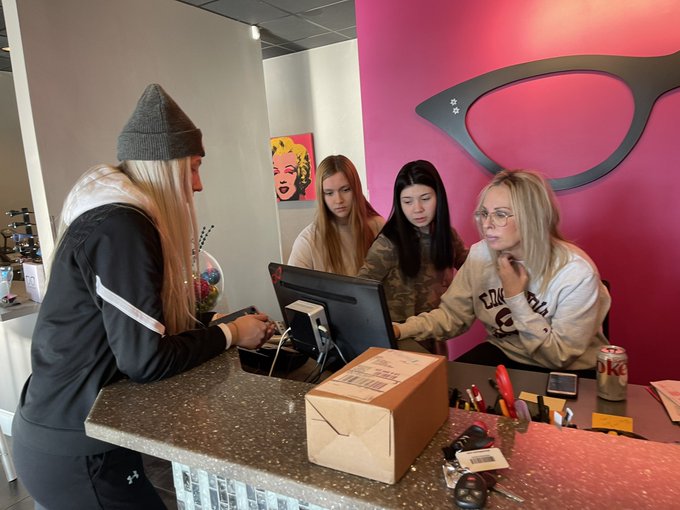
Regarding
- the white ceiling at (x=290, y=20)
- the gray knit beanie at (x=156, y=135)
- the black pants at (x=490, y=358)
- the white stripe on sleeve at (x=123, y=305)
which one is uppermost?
the white ceiling at (x=290, y=20)

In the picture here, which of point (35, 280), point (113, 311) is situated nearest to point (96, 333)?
point (113, 311)

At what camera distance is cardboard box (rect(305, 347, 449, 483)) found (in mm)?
704

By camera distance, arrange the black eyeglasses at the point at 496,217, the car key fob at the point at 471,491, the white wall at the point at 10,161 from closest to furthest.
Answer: the car key fob at the point at 471,491 → the black eyeglasses at the point at 496,217 → the white wall at the point at 10,161

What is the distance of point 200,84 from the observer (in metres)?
3.82

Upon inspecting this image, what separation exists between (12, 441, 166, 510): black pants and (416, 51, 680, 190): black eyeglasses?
96.3 inches

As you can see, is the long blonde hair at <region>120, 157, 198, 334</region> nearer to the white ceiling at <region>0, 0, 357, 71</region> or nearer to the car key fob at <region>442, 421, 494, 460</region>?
the car key fob at <region>442, 421, 494, 460</region>

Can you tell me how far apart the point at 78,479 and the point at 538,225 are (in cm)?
163

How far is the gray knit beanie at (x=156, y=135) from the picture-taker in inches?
45.6

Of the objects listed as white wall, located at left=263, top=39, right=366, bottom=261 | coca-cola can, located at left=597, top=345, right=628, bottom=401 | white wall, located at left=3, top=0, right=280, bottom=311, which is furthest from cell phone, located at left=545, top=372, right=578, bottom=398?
white wall, located at left=263, top=39, right=366, bottom=261

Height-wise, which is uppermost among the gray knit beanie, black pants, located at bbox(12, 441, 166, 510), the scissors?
the gray knit beanie

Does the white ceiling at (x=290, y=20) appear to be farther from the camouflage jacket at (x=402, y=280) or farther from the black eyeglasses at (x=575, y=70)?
the camouflage jacket at (x=402, y=280)

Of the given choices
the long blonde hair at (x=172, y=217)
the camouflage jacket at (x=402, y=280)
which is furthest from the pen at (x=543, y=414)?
the camouflage jacket at (x=402, y=280)

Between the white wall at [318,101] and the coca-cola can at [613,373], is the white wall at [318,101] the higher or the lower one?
the higher one

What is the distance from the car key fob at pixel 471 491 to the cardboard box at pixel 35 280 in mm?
2875
